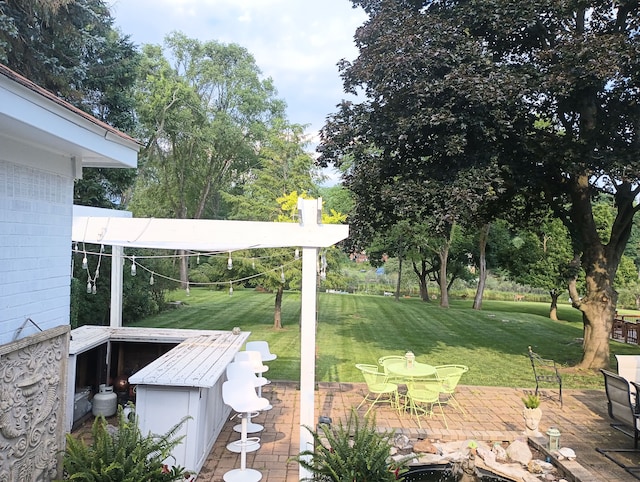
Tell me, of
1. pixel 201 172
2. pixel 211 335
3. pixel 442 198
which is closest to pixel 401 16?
pixel 442 198

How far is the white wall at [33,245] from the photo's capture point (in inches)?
135

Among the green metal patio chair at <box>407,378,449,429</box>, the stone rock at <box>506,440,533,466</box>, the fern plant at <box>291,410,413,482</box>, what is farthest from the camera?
the green metal patio chair at <box>407,378,449,429</box>

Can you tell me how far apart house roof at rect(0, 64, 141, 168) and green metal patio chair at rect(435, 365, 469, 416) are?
5.49 m

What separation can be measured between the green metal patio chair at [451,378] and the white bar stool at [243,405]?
3290mm

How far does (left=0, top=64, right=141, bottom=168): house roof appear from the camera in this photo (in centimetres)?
265

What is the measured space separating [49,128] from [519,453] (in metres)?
5.98

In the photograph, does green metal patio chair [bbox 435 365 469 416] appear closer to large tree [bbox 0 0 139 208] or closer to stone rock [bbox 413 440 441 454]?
stone rock [bbox 413 440 441 454]

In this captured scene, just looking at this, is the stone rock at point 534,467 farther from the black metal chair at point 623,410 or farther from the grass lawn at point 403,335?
the grass lawn at point 403,335

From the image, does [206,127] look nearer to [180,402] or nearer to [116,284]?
[116,284]

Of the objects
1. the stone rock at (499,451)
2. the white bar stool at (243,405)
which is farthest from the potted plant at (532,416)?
the white bar stool at (243,405)

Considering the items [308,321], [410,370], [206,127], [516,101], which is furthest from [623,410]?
[206,127]

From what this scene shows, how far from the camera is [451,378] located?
23.7 feet

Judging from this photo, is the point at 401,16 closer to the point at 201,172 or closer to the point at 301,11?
the point at 301,11

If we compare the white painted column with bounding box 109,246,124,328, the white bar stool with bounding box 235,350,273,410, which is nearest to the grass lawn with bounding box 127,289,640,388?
the white bar stool with bounding box 235,350,273,410
